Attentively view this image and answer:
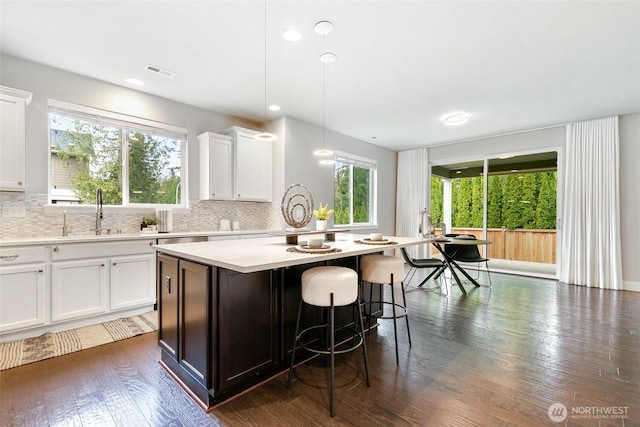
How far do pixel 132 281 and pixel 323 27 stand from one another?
326 cm

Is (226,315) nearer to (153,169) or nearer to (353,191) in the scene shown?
(153,169)

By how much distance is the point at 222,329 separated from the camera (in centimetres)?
177

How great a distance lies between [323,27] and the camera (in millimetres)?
2506

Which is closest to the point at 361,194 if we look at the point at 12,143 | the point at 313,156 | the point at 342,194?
the point at 342,194

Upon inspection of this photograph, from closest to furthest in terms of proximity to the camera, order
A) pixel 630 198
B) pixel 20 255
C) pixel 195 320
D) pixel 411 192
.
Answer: pixel 195 320 → pixel 20 255 → pixel 630 198 → pixel 411 192

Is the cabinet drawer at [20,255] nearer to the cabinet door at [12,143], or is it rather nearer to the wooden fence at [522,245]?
the cabinet door at [12,143]

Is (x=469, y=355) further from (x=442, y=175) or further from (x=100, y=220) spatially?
(x=442, y=175)

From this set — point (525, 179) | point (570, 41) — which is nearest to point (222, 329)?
point (570, 41)

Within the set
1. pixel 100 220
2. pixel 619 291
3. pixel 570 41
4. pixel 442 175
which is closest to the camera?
pixel 570 41

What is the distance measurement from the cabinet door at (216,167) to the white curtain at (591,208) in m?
5.71

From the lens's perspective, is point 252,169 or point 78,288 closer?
point 78,288

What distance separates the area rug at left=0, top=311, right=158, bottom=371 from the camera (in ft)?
7.80

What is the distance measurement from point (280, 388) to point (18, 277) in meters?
2.55

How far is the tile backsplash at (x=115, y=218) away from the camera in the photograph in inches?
118
